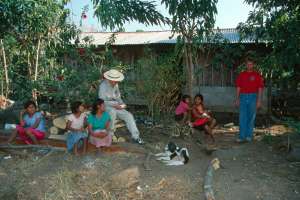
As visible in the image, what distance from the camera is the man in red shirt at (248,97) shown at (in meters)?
7.09

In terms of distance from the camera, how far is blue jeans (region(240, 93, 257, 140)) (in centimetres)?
719

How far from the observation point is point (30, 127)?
6.96 m

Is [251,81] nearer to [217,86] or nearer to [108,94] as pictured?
[108,94]

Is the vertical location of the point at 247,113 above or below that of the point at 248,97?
below

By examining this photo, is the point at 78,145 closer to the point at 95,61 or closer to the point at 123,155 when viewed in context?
the point at 123,155

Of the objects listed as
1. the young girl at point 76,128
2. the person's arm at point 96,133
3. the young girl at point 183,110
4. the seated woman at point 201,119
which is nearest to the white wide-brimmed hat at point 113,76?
the young girl at point 76,128

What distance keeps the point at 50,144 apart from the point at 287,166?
12.8 ft

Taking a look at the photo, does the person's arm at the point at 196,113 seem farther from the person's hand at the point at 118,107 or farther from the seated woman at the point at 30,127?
the seated woman at the point at 30,127

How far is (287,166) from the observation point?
19.0ft

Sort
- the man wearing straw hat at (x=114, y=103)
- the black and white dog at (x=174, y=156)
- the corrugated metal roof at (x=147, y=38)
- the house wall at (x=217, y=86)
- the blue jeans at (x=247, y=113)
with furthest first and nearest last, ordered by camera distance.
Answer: the corrugated metal roof at (x=147, y=38)
the house wall at (x=217, y=86)
the blue jeans at (x=247, y=113)
the man wearing straw hat at (x=114, y=103)
the black and white dog at (x=174, y=156)

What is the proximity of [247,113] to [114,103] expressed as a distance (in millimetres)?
2384

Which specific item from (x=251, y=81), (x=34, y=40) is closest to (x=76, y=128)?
(x=251, y=81)

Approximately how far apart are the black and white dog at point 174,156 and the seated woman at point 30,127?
218cm

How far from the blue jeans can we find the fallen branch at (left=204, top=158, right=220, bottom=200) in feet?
5.30
